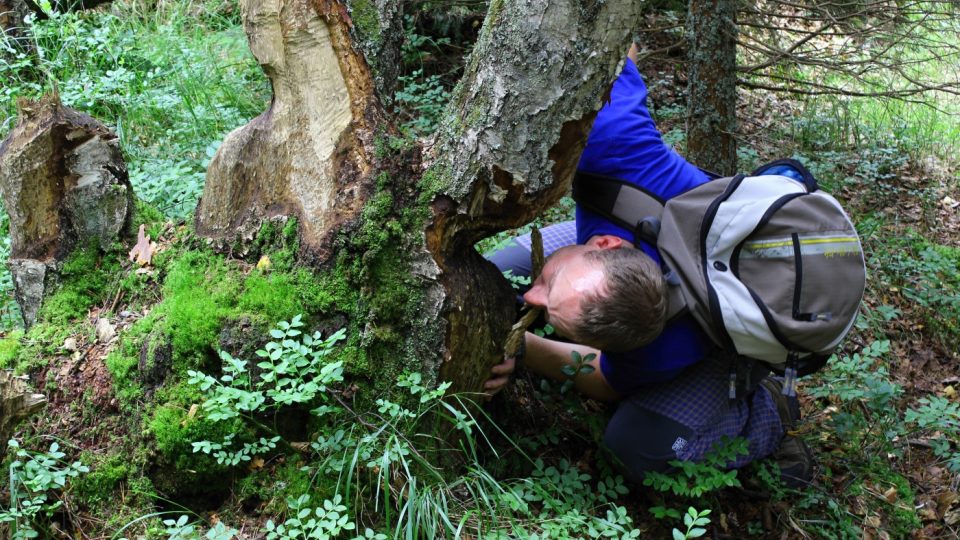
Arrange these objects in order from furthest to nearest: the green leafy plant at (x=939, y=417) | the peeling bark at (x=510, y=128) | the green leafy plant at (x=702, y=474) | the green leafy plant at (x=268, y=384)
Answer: the green leafy plant at (x=939, y=417)
the green leafy plant at (x=702, y=474)
the peeling bark at (x=510, y=128)
the green leafy plant at (x=268, y=384)

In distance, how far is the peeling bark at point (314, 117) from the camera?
2592 mm

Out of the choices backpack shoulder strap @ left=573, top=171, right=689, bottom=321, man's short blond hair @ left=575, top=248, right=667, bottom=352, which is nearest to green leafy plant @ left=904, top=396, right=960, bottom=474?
backpack shoulder strap @ left=573, top=171, right=689, bottom=321

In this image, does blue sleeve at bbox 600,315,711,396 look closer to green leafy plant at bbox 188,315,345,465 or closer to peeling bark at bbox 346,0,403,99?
green leafy plant at bbox 188,315,345,465

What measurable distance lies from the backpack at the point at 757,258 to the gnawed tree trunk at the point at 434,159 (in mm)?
505

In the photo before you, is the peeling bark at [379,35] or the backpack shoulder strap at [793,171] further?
the backpack shoulder strap at [793,171]

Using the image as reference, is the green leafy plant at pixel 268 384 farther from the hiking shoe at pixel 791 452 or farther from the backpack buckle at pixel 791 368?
the hiking shoe at pixel 791 452

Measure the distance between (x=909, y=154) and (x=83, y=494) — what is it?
7.35 metres

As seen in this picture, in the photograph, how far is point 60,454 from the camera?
2293 millimetres

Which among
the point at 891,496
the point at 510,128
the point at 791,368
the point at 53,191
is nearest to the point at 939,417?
the point at 891,496

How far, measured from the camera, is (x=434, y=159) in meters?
2.57

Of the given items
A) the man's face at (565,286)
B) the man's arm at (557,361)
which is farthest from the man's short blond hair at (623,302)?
the man's arm at (557,361)

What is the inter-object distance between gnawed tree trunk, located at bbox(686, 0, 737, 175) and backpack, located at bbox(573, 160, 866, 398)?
2.03 meters

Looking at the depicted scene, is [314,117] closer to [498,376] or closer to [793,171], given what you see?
[498,376]

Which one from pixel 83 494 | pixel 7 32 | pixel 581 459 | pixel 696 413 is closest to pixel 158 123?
pixel 7 32
